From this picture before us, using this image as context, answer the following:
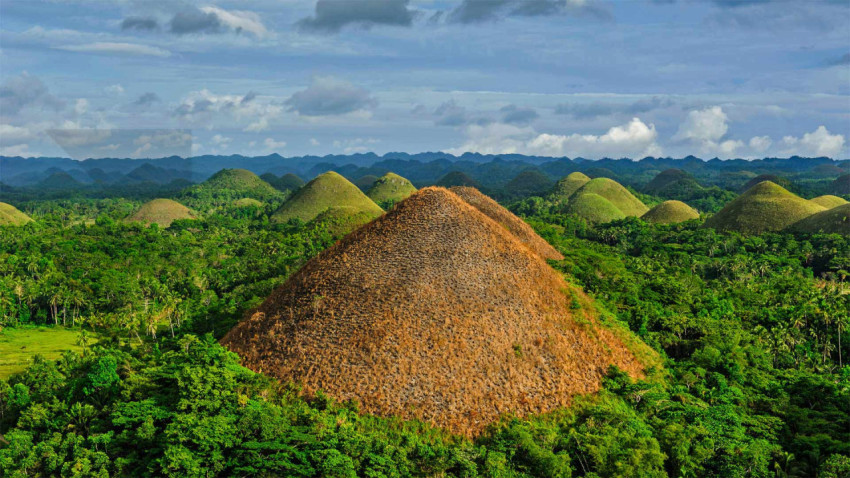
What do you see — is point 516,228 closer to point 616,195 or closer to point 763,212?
point 763,212

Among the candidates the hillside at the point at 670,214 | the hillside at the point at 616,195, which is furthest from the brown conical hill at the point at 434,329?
the hillside at the point at 616,195

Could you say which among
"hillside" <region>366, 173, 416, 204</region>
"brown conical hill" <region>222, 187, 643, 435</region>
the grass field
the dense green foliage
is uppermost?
"hillside" <region>366, 173, 416, 204</region>

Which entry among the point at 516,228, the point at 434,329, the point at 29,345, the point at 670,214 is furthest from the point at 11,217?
the point at 670,214

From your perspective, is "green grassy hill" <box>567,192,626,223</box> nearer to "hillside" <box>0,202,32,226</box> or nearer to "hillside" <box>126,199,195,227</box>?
"hillside" <box>126,199,195,227</box>

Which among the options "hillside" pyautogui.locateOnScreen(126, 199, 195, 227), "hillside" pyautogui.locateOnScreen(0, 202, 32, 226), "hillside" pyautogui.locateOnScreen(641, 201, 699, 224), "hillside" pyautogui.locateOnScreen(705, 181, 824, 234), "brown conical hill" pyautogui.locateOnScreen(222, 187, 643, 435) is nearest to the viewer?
"brown conical hill" pyautogui.locateOnScreen(222, 187, 643, 435)

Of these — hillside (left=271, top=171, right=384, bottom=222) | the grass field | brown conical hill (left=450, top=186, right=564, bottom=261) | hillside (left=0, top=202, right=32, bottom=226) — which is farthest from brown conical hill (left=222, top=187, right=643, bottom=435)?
hillside (left=0, top=202, right=32, bottom=226)

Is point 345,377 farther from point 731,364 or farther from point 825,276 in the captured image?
point 825,276

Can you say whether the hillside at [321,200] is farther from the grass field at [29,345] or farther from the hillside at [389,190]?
the grass field at [29,345]
